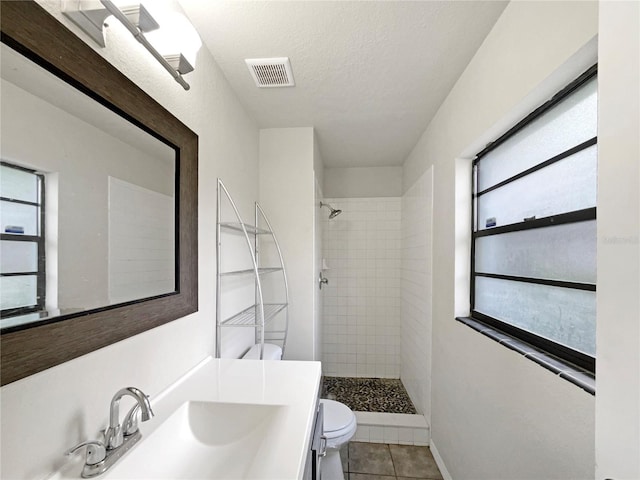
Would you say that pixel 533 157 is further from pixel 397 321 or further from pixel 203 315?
pixel 397 321

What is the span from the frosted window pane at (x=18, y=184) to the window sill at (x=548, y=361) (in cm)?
140

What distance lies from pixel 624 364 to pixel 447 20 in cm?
139

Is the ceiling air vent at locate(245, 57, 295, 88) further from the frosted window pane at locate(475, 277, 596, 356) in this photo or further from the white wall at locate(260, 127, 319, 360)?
the frosted window pane at locate(475, 277, 596, 356)

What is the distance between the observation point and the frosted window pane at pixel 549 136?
0.96 m

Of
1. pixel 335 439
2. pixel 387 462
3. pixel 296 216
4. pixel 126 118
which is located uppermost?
pixel 126 118

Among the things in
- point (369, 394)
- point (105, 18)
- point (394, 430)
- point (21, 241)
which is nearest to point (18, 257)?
point (21, 241)

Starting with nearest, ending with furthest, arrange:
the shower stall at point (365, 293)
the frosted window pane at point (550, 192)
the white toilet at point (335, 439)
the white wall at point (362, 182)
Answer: the frosted window pane at point (550, 192), the white toilet at point (335, 439), the shower stall at point (365, 293), the white wall at point (362, 182)

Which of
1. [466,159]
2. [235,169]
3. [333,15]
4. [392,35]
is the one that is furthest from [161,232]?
[466,159]

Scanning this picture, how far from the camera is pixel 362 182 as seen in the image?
11.3 feet

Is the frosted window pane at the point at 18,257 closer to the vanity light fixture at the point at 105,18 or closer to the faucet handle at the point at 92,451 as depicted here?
the faucet handle at the point at 92,451

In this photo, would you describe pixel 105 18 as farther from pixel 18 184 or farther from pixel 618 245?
pixel 618 245

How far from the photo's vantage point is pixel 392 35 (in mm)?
1340

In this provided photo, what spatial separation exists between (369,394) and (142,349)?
8.22 feet

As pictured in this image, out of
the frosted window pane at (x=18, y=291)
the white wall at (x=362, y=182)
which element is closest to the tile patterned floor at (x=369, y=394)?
the white wall at (x=362, y=182)
